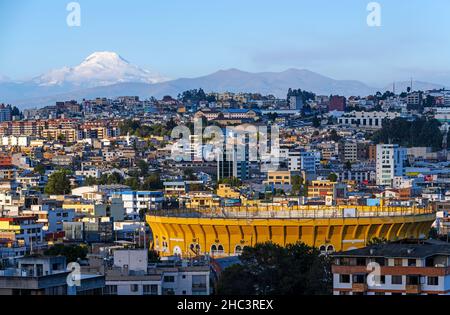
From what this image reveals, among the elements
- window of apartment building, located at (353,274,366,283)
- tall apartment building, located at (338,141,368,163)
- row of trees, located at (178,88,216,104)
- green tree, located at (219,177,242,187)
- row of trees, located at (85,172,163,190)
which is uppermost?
window of apartment building, located at (353,274,366,283)

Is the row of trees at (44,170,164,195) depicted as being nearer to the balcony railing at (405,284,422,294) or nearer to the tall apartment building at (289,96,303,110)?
the balcony railing at (405,284,422,294)

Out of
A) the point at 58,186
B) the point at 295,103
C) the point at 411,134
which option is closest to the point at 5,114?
the point at 295,103

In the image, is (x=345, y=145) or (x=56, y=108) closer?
(x=345, y=145)

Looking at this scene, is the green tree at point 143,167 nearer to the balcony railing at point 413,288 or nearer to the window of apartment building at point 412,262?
the window of apartment building at point 412,262

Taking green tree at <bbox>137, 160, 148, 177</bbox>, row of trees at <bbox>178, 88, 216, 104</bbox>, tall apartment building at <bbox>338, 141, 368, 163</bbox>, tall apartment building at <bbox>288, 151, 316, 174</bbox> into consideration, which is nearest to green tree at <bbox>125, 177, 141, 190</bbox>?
green tree at <bbox>137, 160, 148, 177</bbox>

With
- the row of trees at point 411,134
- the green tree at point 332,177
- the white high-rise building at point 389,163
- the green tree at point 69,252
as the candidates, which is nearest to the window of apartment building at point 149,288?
the green tree at point 69,252
